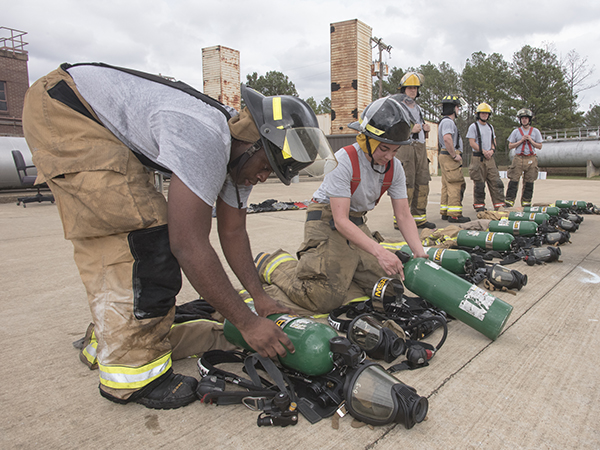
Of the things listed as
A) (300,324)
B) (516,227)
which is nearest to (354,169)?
(300,324)

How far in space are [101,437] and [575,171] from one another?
80.9 ft

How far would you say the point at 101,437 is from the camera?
5.03 feet

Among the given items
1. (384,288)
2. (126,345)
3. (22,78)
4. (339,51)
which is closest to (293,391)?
(126,345)

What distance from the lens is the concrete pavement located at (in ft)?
4.94

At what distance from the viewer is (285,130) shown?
1.65 meters

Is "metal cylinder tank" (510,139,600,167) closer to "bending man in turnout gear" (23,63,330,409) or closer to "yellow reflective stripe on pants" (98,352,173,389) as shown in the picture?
"bending man in turnout gear" (23,63,330,409)

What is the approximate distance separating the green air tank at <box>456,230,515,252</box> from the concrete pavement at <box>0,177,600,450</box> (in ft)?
3.19

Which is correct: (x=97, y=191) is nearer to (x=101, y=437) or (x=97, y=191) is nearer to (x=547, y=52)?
(x=101, y=437)

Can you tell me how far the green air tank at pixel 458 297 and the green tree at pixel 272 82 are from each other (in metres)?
48.9

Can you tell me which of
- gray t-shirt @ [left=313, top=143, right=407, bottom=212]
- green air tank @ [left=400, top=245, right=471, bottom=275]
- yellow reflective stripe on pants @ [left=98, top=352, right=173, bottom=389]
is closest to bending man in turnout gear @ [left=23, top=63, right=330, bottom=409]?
yellow reflective stripe on pants @ [left=98, top=352, right=173, bottom=389]

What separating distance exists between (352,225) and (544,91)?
44.7 meters

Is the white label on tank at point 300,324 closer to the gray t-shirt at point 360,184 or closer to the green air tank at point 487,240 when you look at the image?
the gray t-shirt at point 360,184

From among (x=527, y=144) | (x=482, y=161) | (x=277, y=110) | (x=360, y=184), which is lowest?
(x=360, y=184)

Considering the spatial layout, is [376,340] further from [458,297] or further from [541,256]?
[541,256]
